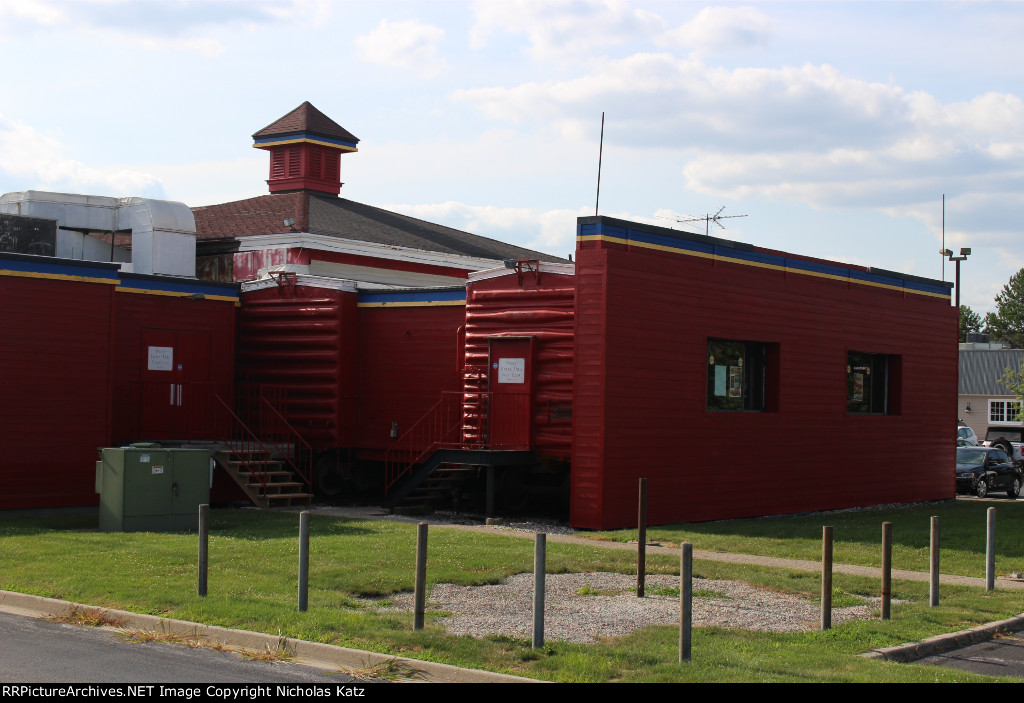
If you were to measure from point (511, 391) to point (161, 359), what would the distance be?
290 inches

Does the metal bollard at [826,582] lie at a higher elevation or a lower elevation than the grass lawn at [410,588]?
higher

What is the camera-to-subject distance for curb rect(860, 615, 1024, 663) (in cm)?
1008

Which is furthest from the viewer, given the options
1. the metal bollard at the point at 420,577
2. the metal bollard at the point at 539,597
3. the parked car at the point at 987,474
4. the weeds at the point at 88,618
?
the parked car at the point at 987,474

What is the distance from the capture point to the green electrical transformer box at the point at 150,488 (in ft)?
55.9

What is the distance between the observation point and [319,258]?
2848cm

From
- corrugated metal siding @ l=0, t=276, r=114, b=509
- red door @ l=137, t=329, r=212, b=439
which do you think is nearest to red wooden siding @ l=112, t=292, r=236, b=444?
red door @ l=137, t=329, r=212, b=439

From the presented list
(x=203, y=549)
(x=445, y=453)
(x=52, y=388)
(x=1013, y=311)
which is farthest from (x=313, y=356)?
(x=1013, y=311)

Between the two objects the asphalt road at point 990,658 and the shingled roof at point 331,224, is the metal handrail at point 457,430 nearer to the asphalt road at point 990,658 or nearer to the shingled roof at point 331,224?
the shingled roof at point 331,224

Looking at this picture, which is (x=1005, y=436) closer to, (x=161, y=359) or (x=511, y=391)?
(x=511, y=391)

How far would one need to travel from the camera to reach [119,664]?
8.91 meters

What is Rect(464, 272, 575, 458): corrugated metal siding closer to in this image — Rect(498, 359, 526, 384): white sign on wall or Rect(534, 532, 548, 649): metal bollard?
Rect(498, 359, 526, 384): white sign on wall

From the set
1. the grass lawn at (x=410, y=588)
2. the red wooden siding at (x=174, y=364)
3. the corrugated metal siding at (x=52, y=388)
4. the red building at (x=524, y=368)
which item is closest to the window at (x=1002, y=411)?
the red building at (x=524, y=368)

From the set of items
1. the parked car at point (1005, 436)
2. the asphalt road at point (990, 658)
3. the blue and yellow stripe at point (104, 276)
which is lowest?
the asphalt road at point (990, 658)

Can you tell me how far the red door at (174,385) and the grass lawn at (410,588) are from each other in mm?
4230
